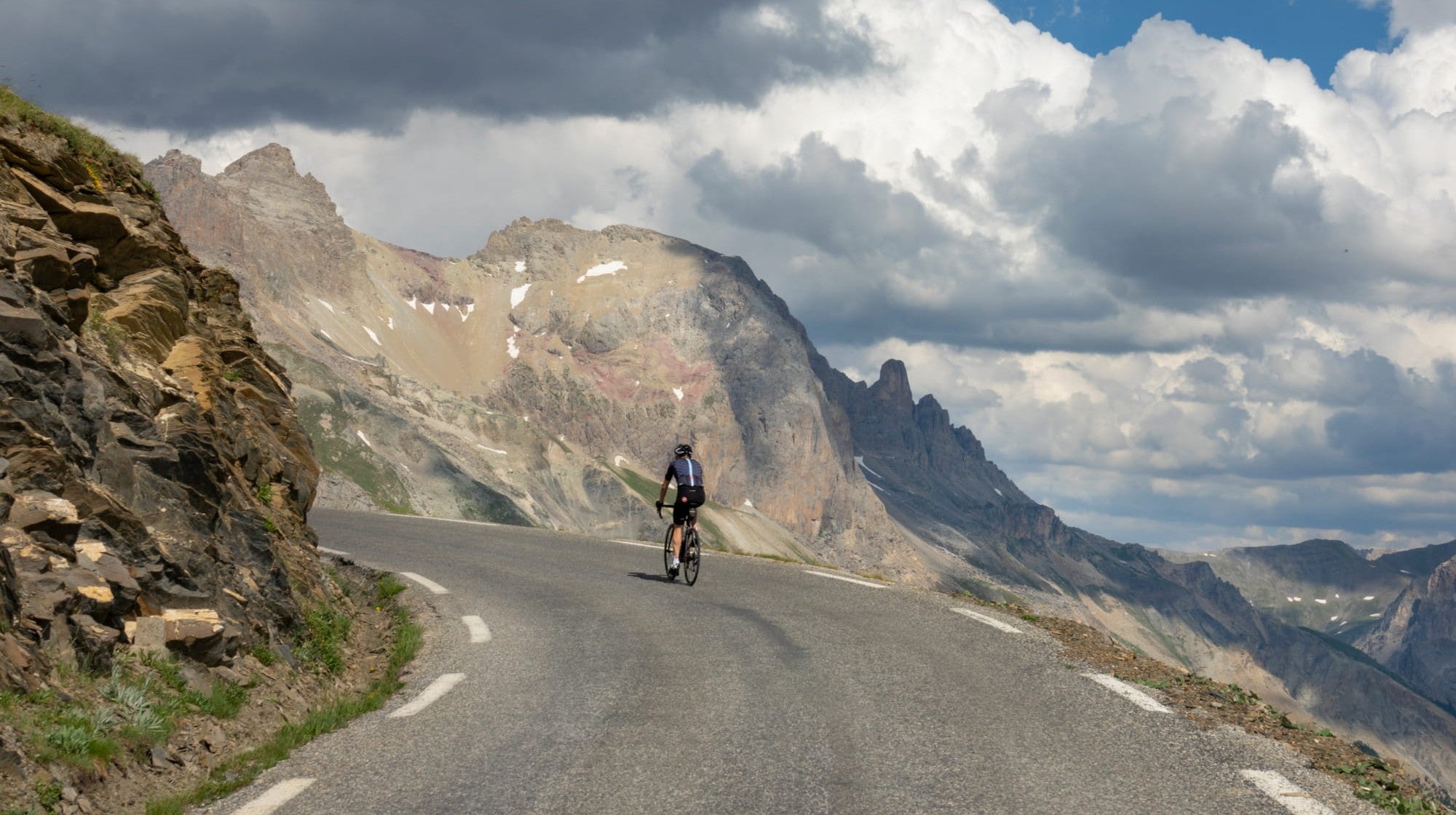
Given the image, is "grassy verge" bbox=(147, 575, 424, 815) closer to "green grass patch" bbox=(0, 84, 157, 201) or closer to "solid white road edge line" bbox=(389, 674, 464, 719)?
"solid white road edge line" bbox=(389, 674, 464, 719)

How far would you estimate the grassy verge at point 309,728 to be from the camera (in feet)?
21.9

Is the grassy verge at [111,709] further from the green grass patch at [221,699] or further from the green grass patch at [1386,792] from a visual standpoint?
the green grass patch at [1386,792]

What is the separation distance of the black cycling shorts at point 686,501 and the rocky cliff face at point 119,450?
5736mm

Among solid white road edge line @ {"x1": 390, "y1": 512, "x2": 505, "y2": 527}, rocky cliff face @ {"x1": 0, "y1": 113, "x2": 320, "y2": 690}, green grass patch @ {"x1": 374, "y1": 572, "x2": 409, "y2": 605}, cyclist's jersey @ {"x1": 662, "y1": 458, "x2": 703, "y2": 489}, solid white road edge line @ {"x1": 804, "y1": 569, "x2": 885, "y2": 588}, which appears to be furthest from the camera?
solid white road edge line @ {"x1": 390, "y1": 512, "x2": 505, "y2": 527}

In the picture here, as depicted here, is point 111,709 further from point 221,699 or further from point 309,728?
point 309,728

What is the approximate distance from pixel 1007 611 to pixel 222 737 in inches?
385

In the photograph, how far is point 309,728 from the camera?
834 cm

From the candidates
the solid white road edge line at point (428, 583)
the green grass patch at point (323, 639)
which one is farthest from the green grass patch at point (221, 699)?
the solid white road edge line at point (428, 583)

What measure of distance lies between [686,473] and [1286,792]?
12.5 m

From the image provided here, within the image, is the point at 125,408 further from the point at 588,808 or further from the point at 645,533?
the point at 645,533

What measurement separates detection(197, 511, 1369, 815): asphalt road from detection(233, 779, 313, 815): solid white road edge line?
2 centimetres

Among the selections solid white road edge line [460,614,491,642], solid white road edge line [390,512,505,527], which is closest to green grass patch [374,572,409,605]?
solid white road edge line [460,614,491,642]

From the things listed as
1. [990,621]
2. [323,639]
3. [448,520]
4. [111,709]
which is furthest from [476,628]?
[448,520]

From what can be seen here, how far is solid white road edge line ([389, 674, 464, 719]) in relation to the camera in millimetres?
8914
